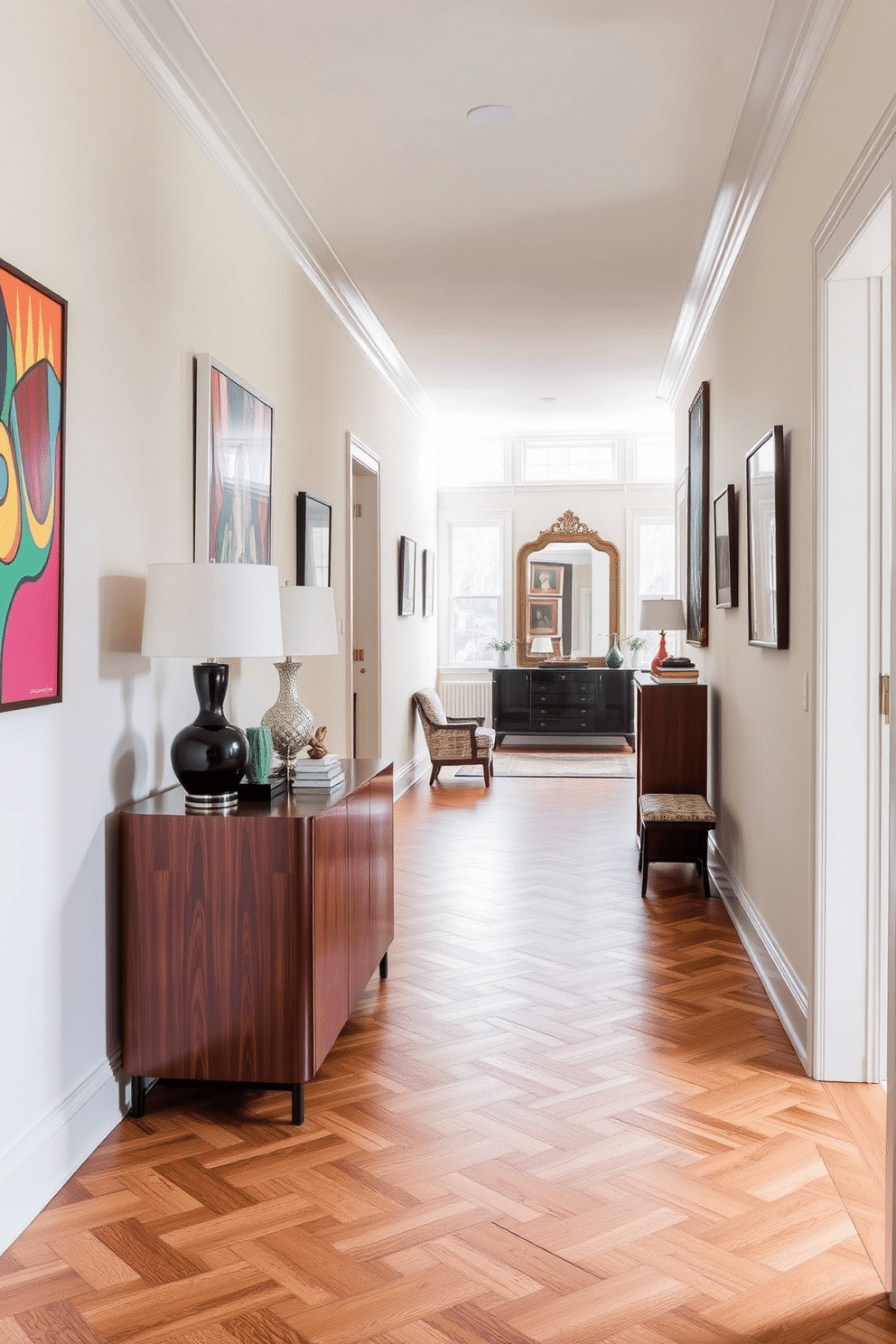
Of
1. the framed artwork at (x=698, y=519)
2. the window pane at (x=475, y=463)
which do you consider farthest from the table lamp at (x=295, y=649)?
the window pane at (x=475, y=463)

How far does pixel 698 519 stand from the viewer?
265 inches

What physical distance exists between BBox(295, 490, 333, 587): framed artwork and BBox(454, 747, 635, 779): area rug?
166 inches

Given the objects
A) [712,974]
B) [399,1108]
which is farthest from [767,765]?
[399,1108]

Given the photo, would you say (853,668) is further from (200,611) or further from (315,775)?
(200,611)

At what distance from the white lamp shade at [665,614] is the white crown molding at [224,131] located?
8.09 feet

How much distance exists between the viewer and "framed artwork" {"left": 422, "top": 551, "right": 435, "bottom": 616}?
1017 centimetres

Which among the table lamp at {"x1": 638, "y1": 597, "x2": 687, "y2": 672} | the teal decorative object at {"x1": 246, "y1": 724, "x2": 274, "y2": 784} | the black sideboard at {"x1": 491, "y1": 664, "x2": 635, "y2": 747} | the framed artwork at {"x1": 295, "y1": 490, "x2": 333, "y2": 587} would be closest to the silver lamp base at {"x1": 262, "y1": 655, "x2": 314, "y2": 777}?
the teal decorative object at {"x1": 246, "y1": 724, "x2": 274, "y2": 784}

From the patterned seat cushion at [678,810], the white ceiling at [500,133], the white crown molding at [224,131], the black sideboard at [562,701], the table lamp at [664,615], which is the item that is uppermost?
the white ceiling at [500,133]

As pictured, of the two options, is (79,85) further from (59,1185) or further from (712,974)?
(712,974)

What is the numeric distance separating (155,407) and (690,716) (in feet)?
11.9

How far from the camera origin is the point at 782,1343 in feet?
6.64

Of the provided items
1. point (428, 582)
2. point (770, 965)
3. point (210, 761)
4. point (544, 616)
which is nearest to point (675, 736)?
point (770, 965)

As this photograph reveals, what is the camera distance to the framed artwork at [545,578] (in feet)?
37.9

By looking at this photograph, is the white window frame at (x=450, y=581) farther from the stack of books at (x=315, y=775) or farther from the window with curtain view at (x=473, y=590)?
the stack of books at (x=315, y=775)
